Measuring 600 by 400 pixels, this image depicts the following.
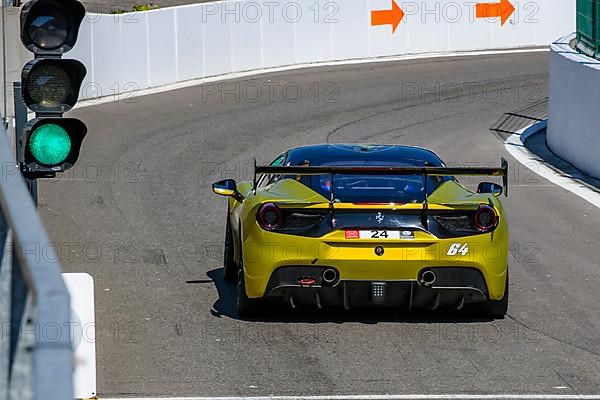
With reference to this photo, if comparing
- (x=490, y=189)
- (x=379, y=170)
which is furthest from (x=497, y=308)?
(x=379, y=170)

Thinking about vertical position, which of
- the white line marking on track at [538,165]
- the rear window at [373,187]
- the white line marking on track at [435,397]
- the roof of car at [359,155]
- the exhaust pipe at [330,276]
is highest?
the roof of car at [359,155]

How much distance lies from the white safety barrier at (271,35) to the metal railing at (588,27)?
911cm

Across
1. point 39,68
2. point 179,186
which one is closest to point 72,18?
point 39,68

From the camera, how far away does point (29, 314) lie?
9.47ft

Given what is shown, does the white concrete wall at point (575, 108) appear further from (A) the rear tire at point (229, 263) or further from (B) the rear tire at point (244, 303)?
(B) the rear tire at point (244, 303)

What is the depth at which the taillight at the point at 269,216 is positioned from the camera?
364 inches

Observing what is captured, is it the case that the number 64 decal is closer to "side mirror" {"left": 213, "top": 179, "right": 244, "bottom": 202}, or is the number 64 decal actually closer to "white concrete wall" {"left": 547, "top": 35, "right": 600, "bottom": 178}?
"side mirror" {"left": 213, "top": 179, "right": 244, "bottom": 202}

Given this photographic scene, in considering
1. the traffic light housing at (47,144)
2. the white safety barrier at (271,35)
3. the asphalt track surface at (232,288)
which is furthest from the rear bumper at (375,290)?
the white safety barrier at (271,35)

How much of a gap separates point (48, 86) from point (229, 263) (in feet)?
10.8

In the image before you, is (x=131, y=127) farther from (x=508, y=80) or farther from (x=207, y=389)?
(x=207, y=389)

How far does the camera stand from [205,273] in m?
11.5

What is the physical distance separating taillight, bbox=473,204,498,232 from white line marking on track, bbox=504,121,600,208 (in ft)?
20.6

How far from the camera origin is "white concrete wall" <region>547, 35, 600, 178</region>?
17.2m

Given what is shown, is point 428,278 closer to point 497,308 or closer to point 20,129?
point 497,308
